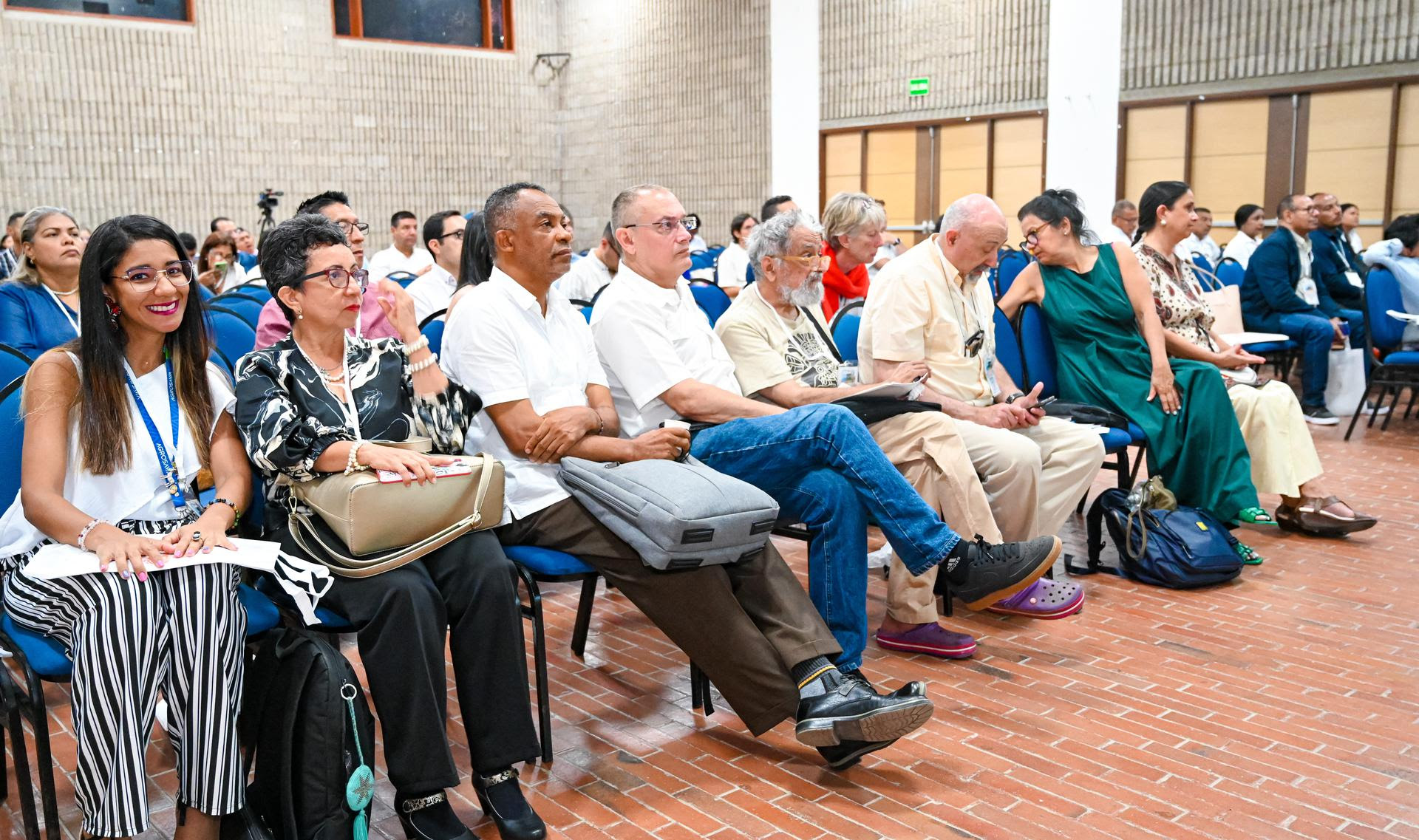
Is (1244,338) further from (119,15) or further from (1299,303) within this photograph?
(119,15)

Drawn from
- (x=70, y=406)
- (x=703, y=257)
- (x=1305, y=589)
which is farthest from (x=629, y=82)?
(x=70, y=406)

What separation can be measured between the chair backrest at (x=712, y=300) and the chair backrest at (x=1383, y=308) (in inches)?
151

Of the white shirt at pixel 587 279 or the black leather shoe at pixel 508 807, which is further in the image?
the white shirt at pixel 587 279

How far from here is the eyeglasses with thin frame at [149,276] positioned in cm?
234

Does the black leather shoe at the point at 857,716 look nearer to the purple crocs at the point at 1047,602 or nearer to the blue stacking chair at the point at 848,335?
the purple crocs at the point at 1047,602

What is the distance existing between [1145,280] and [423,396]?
10.2 feet

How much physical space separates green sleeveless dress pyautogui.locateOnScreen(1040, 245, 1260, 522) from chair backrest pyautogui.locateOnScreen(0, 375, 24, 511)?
3525 millimetres

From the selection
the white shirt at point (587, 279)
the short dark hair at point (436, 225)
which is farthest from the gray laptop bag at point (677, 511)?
the white shirt at point (587, 279)

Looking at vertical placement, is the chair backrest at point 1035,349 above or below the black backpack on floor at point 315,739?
above

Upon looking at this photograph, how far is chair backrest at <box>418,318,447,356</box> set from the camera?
341 centimetres

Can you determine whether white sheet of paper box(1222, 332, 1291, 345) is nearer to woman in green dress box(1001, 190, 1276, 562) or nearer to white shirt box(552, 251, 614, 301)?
woman in green dress box(1001, 190, 1276, 562)

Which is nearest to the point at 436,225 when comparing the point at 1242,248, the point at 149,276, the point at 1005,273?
the point at 1005,273

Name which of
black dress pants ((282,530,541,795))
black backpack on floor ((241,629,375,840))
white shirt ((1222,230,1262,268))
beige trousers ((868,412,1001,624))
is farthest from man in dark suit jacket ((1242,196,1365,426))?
black backpack on floor ((241,629,375,840))

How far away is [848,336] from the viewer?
13.8ft
